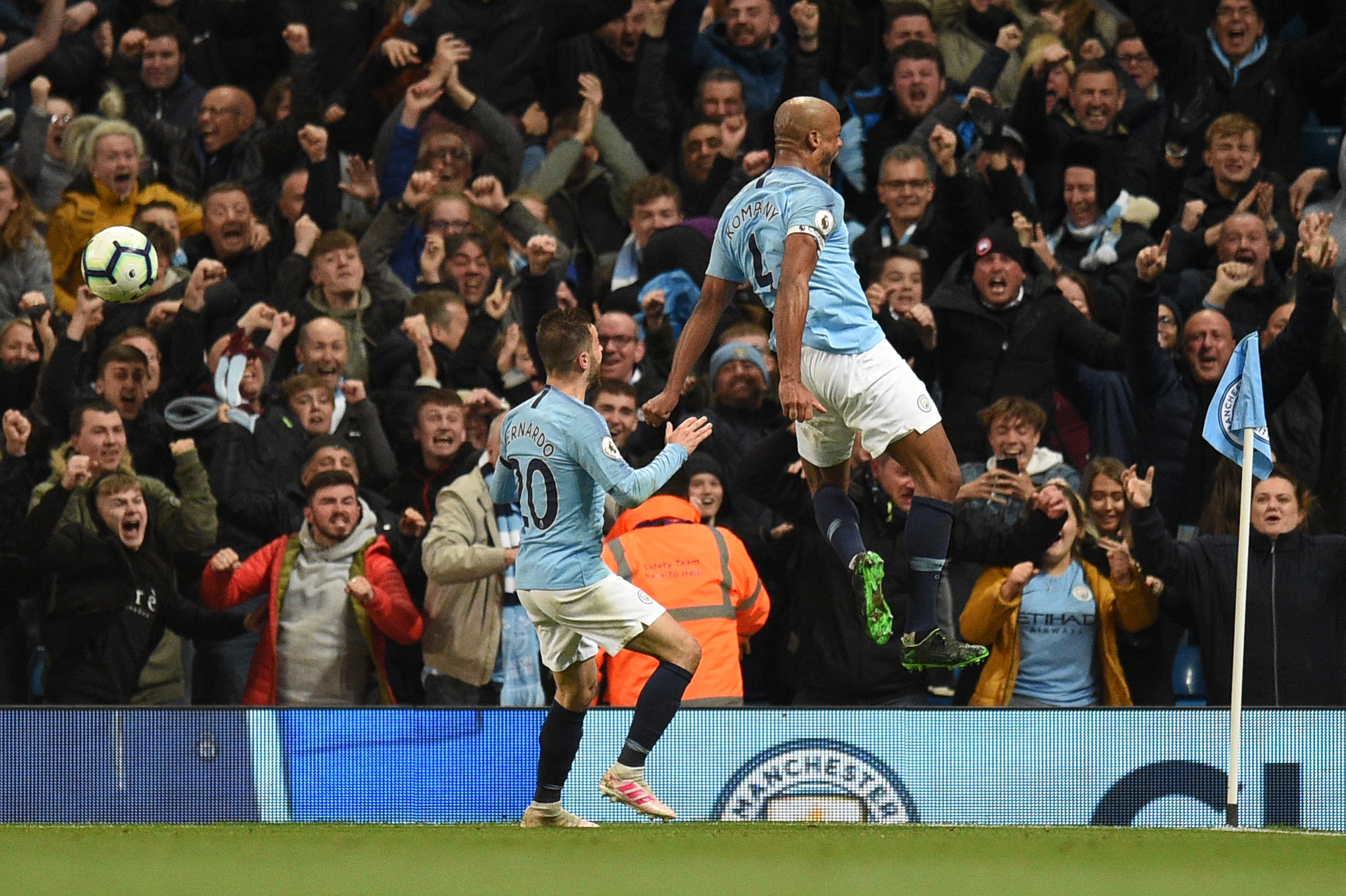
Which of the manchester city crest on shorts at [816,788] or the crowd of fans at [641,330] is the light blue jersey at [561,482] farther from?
the manchester city crest on shorts at [816,788]

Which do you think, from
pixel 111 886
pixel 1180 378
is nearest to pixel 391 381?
pixel 1180 378

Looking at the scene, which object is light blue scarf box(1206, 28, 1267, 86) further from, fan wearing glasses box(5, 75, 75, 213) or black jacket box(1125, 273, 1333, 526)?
fan wearing glasses box(5, 75, 75, 213)

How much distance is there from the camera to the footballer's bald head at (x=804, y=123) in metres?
7.69

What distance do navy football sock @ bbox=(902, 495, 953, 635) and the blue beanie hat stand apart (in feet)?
9.23

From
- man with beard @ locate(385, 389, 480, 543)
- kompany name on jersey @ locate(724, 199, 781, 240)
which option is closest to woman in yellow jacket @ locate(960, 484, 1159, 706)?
kompany name on jersey @ locate(724, 199, 781, 240)

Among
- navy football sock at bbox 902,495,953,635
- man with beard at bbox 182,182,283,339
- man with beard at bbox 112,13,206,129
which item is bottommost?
navy football sock at bbox 902,495,953,635

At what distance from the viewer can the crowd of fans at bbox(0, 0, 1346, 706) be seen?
32.1 ft

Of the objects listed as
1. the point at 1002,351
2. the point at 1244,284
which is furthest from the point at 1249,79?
the point at 1002,351

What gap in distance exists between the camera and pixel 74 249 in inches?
496

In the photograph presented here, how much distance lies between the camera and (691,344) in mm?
7914

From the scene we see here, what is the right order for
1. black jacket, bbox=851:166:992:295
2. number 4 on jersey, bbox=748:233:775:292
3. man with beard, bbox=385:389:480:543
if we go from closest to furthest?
number 4 on jersey, bbox=748:233:775:292
man with beard, bbox=385:389:480:543
black jacket, bbox=851:166:992:295

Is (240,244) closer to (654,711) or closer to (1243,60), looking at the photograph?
(654,711)

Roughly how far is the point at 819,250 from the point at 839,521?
4.08 feet

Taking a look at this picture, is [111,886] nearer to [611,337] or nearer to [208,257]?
[611,337]
